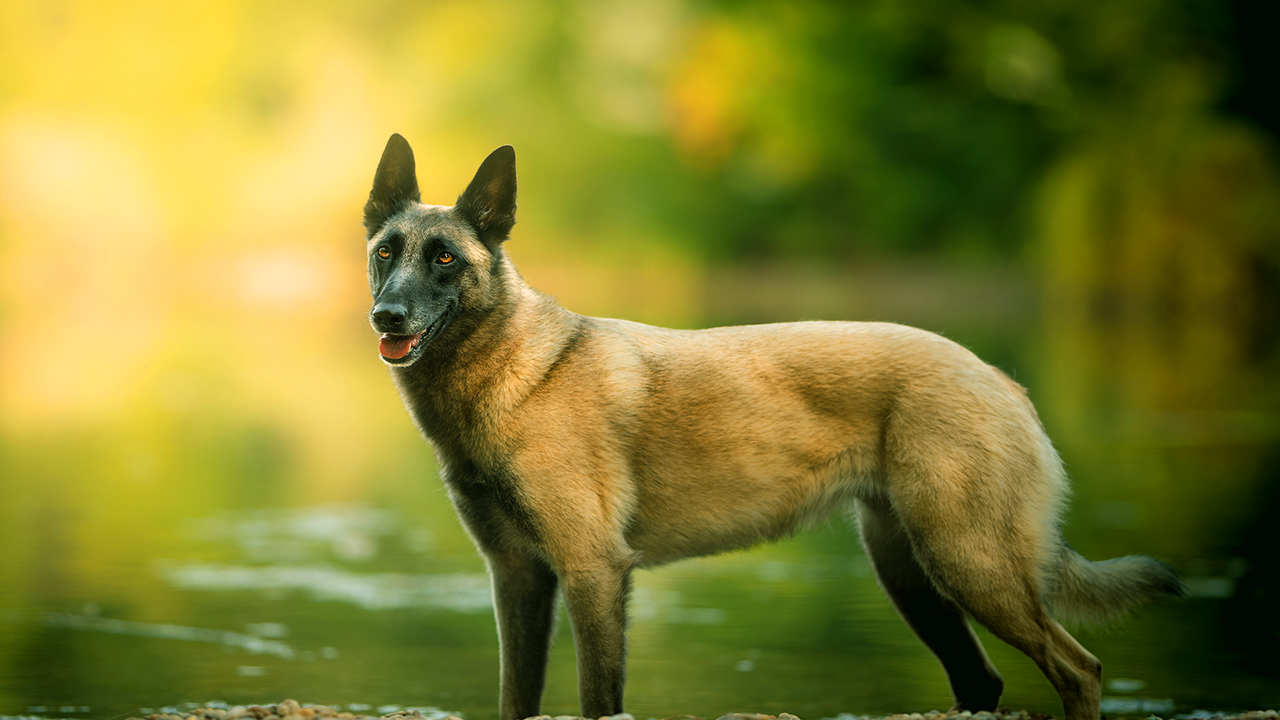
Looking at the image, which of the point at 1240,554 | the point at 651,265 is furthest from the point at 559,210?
the point at 1240,554

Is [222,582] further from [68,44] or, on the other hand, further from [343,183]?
[68,44]

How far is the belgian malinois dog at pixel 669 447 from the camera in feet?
16.6

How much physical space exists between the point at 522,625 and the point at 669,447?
0.86m

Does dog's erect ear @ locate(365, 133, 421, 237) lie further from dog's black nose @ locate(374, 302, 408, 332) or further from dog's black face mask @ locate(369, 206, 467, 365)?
dog's black nose @ locate(374, 302, 408, 332)

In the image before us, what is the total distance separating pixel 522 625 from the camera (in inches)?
211

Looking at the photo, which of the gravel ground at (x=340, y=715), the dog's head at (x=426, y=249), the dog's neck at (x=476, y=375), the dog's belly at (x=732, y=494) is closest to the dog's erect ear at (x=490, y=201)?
the dog's head at (x=426, y=249)

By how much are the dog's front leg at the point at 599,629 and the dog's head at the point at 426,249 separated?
97cm

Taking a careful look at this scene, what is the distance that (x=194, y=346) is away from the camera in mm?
25031

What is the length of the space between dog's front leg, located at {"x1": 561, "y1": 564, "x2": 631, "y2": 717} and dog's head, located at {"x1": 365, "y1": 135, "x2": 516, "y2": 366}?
3.19 feet

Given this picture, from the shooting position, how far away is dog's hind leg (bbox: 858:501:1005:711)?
5.64 m

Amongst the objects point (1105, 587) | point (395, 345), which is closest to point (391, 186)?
point (395, 345)

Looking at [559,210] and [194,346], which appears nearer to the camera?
[194,346]

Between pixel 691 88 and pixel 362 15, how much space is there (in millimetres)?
15807

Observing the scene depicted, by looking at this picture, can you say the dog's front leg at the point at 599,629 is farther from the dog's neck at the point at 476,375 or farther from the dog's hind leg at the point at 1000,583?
the dog's hind leg at the point at 1000,583
